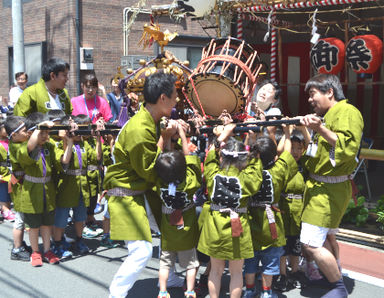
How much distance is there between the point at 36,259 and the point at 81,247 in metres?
0.58

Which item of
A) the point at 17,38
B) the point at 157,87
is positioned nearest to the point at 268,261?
the point at 157,87

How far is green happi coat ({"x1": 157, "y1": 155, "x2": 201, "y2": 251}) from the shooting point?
12.3 feet

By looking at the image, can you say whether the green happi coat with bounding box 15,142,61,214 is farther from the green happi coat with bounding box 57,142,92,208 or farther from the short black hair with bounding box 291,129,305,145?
the short black hair with bounding box 291,129,305,145

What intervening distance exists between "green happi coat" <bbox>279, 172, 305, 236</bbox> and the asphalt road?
61 cm

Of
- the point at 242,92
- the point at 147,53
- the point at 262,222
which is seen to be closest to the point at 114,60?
the point at 147,53

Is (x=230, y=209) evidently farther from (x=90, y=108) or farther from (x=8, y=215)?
(x=8, y=215)

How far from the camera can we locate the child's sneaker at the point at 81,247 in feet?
17.3

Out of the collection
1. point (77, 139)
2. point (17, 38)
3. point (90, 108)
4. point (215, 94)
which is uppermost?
point (17, 38)

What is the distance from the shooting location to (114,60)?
12.9 meters

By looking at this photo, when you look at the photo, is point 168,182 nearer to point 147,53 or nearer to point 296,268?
point 296,268

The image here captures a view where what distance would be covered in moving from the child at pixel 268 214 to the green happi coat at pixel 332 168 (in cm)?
24

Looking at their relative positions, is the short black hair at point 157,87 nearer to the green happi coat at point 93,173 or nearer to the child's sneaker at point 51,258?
the green happi coat at point 93,173

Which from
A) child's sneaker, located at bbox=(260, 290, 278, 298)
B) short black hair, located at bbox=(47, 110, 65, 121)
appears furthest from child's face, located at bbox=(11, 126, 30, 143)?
child's sneaker, located at bbox=(260, 290, 278, 298)

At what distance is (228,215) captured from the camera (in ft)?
11.7
